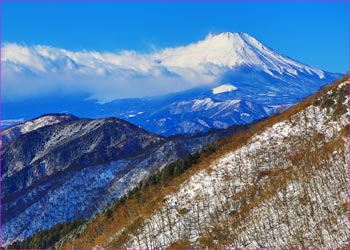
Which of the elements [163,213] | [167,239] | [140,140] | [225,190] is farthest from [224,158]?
[140,140]

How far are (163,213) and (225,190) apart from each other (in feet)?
21.1

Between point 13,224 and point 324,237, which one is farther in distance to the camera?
point 13,224

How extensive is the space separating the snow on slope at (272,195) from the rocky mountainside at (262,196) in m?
0.09

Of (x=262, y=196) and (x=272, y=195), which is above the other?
(x=262, y=196)

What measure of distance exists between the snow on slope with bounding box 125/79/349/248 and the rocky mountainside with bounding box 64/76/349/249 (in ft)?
0.29

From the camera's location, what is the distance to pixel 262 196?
165ft

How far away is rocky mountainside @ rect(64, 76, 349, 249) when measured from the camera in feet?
146

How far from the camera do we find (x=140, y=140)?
190 m

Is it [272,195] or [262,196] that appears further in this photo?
[262,196]

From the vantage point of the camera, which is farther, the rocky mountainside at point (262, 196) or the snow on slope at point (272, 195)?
the rocky mountainside at point (262, 196)

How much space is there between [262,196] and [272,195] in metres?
1.16

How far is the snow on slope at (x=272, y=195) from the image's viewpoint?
44000mm

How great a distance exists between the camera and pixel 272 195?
1951 inches

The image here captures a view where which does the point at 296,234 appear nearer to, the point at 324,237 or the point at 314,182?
the point at 324,237
